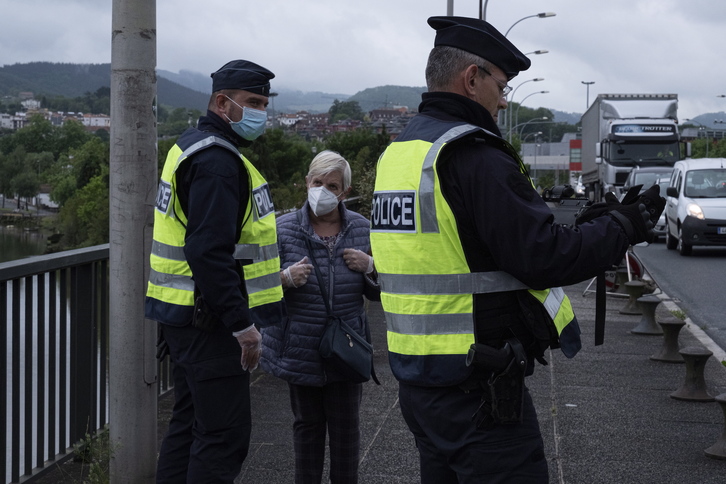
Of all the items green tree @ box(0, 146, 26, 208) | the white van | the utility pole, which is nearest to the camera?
the utility pole

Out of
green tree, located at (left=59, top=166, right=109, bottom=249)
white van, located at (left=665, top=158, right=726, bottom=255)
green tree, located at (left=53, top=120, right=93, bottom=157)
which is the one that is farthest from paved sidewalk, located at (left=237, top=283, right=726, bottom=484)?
green tree, located at (left=53, top=120, right=93, bottom=157)

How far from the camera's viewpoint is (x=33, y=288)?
4695 millimetres

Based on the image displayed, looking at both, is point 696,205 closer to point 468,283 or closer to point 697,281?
point 697,281

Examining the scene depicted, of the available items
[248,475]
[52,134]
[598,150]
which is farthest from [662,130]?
[52,134]

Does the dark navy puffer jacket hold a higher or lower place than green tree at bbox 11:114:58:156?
lower

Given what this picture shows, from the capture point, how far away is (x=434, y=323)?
103 inches

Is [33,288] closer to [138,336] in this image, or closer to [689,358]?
[138,336]

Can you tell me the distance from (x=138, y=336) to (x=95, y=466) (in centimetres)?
70

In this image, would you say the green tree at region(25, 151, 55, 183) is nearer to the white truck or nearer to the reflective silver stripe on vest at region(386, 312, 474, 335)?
the white truck

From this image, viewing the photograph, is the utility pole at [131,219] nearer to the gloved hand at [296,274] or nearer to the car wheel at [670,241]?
the gloved hand at [296,274]

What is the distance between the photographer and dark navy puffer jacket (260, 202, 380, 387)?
428cm

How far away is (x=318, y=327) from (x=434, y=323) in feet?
5.83

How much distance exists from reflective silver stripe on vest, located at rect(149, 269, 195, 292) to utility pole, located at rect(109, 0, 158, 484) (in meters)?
0.61

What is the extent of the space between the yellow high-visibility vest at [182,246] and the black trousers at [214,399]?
0.17 m
